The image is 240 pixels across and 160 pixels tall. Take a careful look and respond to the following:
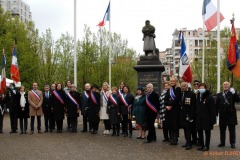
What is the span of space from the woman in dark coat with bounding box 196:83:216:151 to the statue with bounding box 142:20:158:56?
924cm

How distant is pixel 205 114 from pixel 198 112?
0.21 m

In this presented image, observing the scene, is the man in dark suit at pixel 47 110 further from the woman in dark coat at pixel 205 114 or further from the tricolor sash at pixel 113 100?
the woman in dark coat at pixel 205 114

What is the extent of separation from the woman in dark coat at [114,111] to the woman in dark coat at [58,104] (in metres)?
2.01

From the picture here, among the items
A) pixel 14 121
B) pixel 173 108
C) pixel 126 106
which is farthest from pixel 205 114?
pixel 14 121

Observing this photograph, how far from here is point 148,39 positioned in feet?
68.2

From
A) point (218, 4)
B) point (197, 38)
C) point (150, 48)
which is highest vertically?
point (197, 38)

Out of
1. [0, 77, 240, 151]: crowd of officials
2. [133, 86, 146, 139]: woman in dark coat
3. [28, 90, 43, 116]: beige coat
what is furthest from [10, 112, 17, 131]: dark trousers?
[133, 86, 146, 139]: woman in dark coat

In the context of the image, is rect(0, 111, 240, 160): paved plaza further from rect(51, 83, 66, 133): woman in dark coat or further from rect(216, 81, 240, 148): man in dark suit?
rect(51, 83, 66, 133): woman in dark coat

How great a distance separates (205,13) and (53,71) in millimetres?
25940

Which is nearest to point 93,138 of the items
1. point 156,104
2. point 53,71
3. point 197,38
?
point 156,104

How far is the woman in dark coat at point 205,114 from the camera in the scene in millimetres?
11227

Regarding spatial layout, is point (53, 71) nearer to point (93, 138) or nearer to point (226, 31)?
point (226, 31)

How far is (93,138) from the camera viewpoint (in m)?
14.2

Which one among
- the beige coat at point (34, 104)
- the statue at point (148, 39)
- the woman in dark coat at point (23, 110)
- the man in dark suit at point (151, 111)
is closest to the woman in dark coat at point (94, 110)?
the beige coat at point (34, 104)
